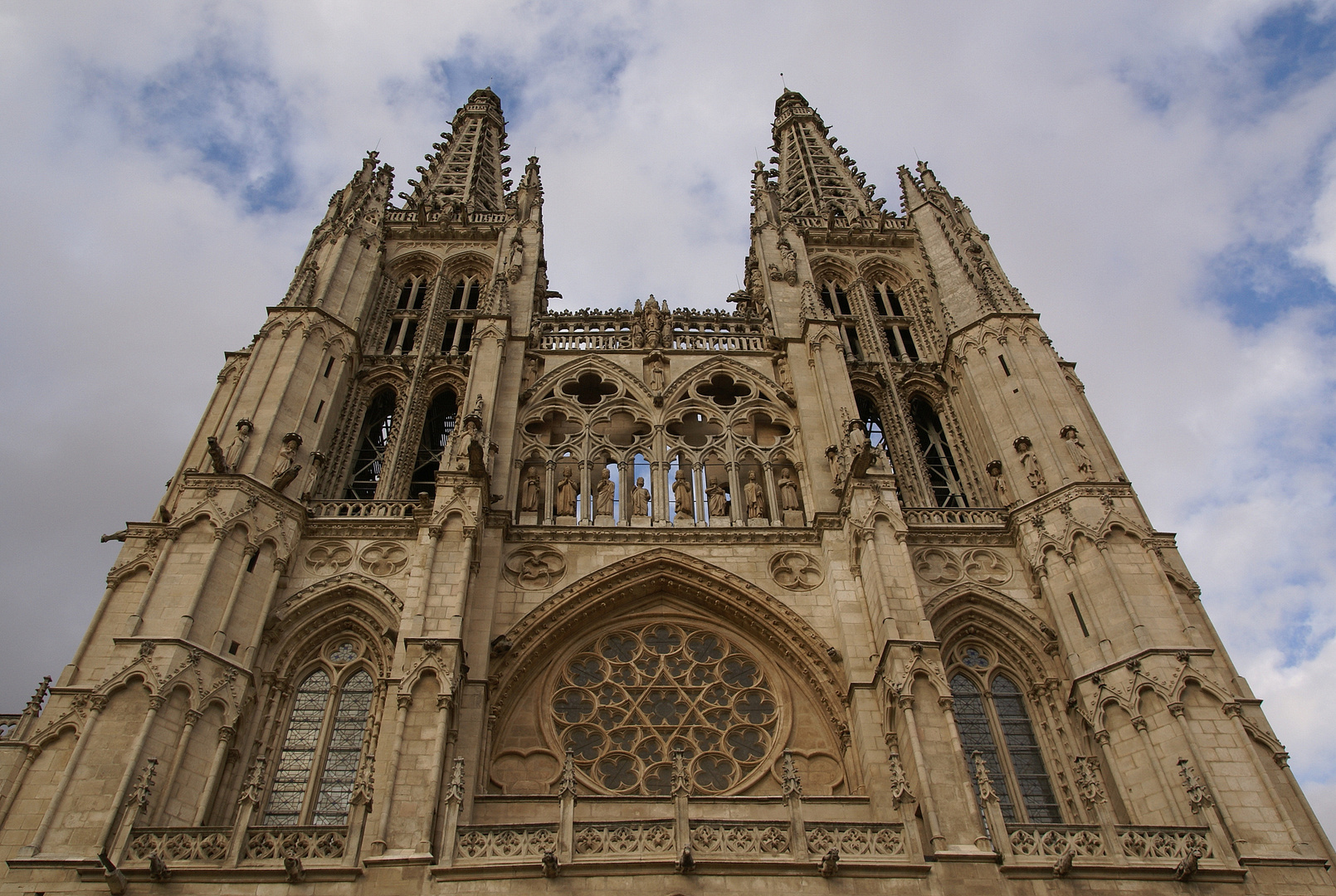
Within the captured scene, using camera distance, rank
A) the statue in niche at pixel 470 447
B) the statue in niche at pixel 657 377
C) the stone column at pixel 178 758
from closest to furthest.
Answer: the stone column at pixel 178 758 < the statue in niche at pixel 470 447 < the statue in niche at pixel 657 377

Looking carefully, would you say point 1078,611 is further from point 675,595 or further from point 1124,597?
point 675,595

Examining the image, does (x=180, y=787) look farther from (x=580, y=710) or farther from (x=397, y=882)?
(x=580, y=710)

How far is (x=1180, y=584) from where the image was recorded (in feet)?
55.1

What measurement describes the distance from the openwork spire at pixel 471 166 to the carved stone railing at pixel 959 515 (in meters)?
16.6

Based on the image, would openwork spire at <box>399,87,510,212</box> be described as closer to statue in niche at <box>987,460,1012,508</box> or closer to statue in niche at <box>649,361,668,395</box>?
statue in niche at <box>649,361,668,395</box>

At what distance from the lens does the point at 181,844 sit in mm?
12812

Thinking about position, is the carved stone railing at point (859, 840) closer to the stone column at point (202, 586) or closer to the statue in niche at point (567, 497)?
the statue in niche at point (567, 497)

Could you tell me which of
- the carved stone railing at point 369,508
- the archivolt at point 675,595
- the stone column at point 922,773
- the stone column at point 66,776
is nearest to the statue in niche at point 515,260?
the carved stone railing at point 369,508

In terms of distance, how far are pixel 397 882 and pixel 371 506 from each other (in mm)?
8246

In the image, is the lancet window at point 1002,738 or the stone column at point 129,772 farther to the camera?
the lancet window at point 1002,738

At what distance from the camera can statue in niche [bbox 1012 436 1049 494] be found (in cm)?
1855

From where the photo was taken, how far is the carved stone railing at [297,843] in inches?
502

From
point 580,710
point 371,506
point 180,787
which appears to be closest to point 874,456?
point 580,710

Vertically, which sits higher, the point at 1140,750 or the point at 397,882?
the point at 1140,750
